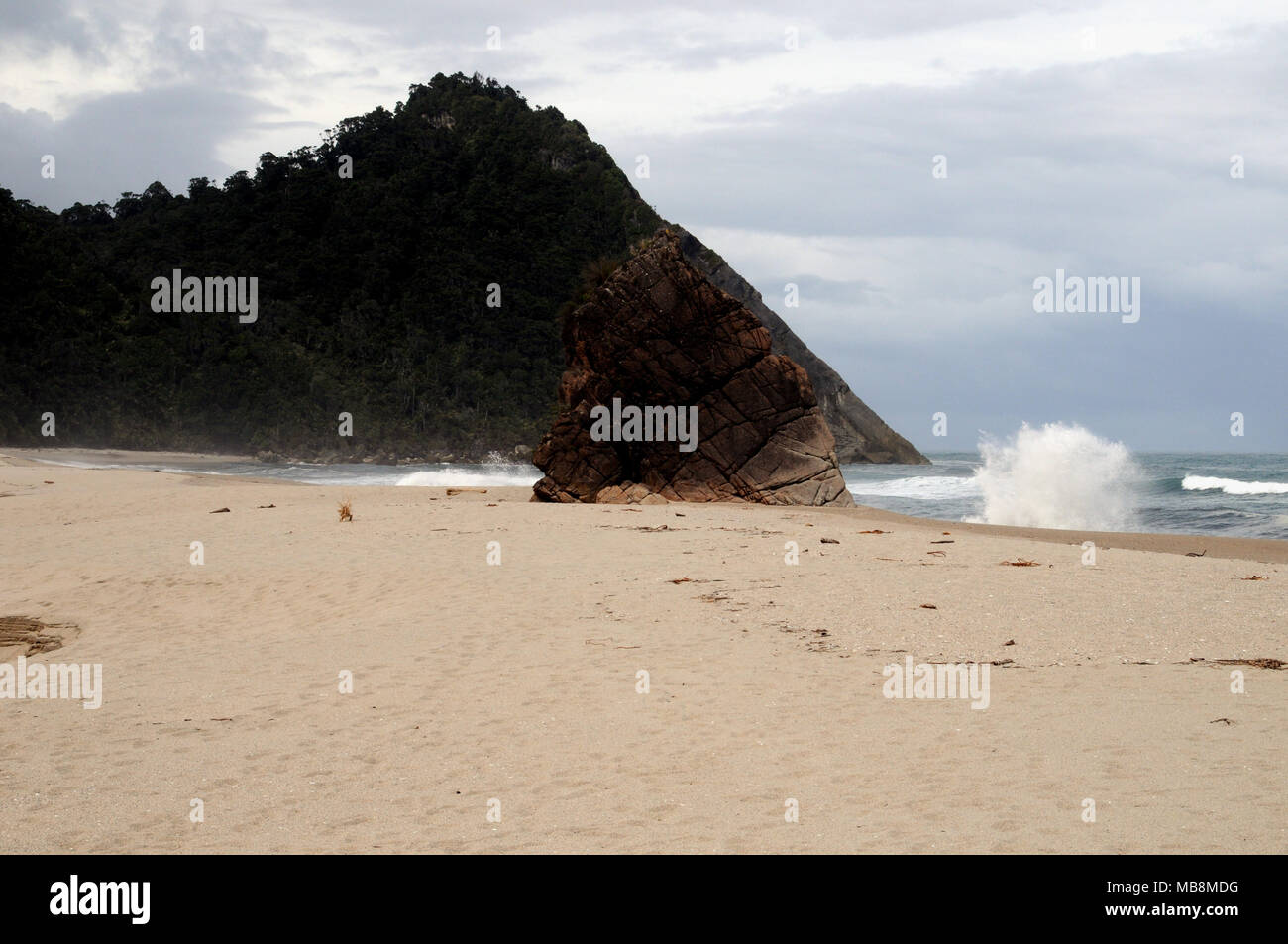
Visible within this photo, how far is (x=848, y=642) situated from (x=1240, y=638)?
315 centimetres

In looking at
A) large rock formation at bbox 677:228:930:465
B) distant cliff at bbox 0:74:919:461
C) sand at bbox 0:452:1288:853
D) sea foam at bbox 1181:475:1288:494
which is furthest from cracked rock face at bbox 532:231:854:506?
large rock formation at bbox 677:228:930:465

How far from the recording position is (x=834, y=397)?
91312 mm

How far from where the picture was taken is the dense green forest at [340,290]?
2884 inches

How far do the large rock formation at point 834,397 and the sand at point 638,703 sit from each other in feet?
250

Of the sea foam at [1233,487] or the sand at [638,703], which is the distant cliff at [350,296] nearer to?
→ the sea foam at [1233,487]

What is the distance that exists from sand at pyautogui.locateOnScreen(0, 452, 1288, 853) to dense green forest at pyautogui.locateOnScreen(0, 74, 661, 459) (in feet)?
203

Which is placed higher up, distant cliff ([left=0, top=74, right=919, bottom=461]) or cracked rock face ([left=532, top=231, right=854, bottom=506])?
distant cliff ([left=0, top=74, right=919, bottom=461])

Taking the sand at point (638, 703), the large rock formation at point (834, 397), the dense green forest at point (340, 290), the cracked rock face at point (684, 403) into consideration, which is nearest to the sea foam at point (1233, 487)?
the cracked rock face at point (684, 403)

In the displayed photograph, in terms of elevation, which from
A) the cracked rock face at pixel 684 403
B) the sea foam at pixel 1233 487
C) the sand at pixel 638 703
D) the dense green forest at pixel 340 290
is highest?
the dense green forest at pixel 340 290

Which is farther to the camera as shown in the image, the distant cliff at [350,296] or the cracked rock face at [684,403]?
the distant cliff at [350,296]

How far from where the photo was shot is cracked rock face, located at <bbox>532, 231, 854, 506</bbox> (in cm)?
2239

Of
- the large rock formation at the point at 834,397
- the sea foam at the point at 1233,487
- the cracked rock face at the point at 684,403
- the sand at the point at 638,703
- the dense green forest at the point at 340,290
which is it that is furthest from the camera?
the large rock formation at the point at 834,397

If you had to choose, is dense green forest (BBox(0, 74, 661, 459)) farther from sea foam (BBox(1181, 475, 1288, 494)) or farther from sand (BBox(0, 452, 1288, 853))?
sand (BBox(0, 452, 1288, 853))

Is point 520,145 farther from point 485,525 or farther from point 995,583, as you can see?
point 995,583
